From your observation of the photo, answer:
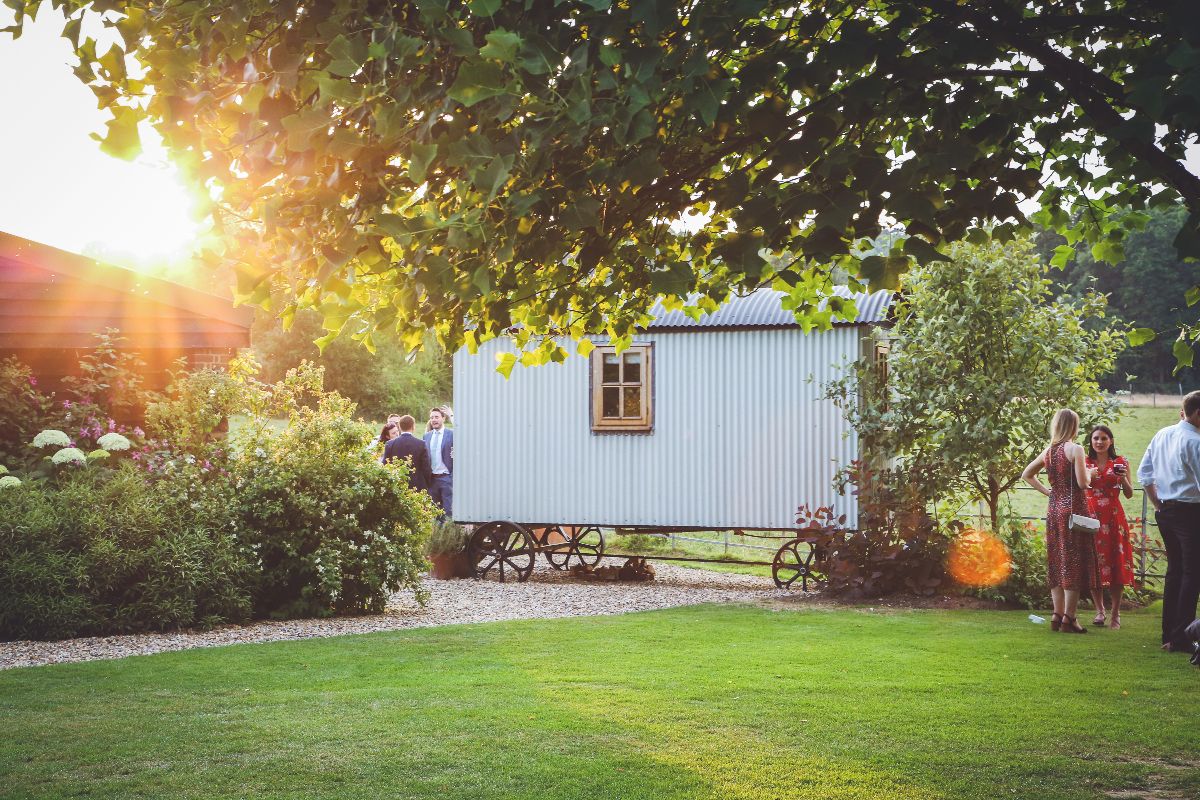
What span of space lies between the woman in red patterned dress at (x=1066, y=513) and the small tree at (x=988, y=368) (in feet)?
9.29

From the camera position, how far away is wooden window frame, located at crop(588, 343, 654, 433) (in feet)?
48.2

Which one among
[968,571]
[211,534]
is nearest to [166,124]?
[211,534]

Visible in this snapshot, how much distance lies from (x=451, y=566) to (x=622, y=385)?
3.17 m

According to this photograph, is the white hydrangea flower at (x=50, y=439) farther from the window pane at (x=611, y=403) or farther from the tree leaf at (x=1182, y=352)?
the tree leaf at (x=1182, y=352)

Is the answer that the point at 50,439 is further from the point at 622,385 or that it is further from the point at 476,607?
the point at 622,385

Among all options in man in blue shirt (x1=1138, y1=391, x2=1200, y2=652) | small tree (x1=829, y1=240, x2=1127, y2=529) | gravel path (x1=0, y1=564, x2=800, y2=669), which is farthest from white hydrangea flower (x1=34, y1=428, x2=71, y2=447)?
man in blue shirt (x1=1138, y1=391, x2=1200, y2=652)

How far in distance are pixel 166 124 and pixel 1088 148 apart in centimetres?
415

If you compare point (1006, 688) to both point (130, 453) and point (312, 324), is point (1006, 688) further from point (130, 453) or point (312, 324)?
point (312, 324)

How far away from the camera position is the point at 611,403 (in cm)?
1498

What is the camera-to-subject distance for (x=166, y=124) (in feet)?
12.9

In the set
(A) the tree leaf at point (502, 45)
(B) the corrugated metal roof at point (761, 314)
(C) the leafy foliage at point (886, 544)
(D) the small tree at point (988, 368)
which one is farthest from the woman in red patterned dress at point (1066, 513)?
(A) the tree leaf at point (502, 45)

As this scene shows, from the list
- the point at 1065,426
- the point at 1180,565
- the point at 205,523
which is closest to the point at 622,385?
the point at 205,523

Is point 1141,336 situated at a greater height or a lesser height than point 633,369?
lesser

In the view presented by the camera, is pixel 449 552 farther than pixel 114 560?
Yes
